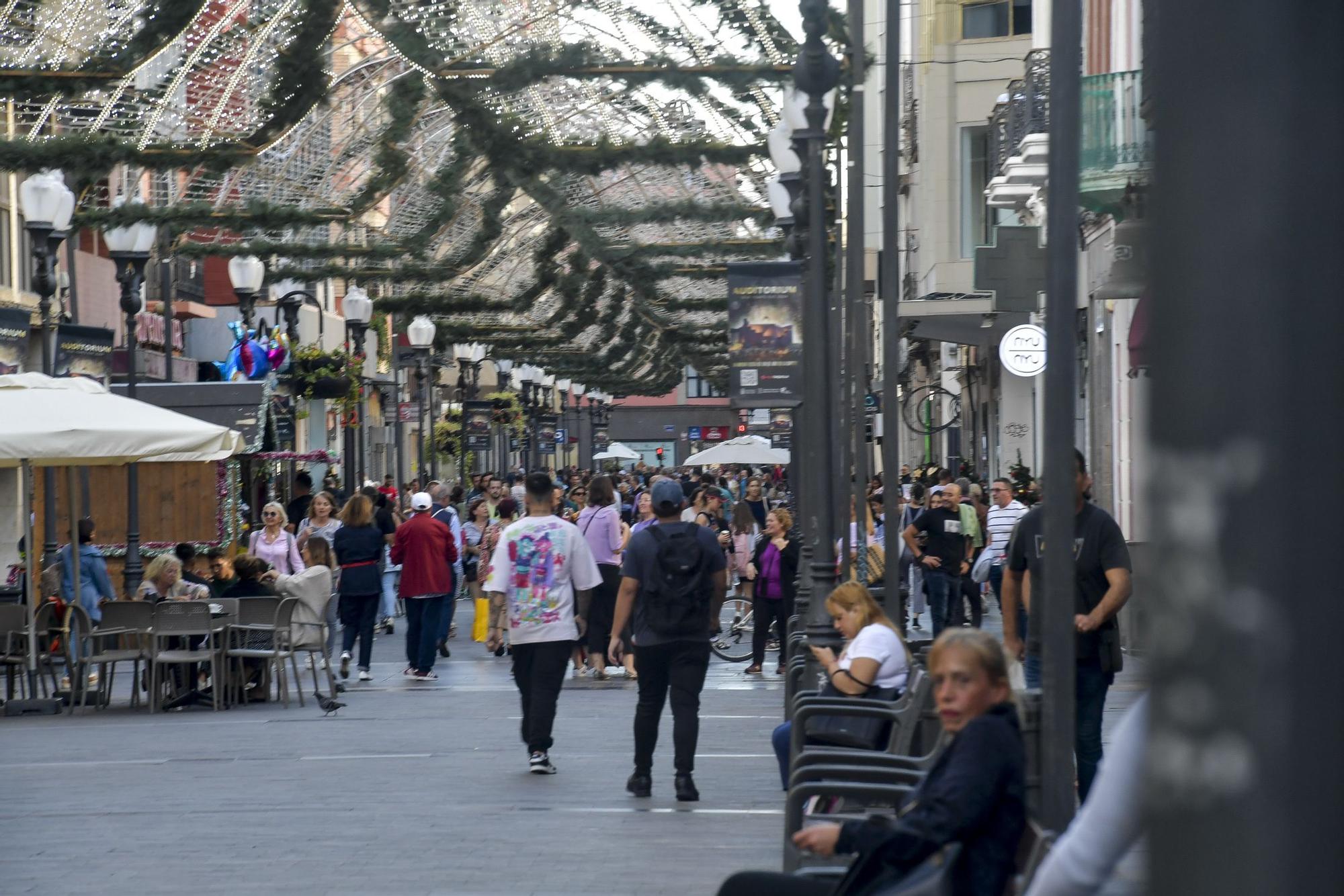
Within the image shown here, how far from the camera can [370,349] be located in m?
53.2

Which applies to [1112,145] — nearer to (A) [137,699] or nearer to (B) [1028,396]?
(A) [137,699]

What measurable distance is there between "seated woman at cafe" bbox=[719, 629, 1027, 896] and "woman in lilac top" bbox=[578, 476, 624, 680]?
545 inches

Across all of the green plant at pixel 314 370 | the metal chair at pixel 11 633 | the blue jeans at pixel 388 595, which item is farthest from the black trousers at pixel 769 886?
the green plant at pixel 314 370

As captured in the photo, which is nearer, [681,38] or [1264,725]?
[1264,725]

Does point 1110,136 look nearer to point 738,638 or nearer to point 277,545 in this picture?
point 738,638

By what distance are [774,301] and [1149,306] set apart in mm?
19640

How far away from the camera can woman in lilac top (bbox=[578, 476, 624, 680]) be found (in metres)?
19.9

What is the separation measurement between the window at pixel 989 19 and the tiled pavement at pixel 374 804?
21.3 metres

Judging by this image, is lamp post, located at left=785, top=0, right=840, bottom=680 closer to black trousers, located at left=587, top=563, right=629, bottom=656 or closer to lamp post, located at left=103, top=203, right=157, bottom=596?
black trousers, located at left=587, top=563, right=629, bottom=656

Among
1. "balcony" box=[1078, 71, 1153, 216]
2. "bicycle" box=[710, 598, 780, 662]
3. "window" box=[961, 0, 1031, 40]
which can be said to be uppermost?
"window" box=[961, 0, 1031, 40]

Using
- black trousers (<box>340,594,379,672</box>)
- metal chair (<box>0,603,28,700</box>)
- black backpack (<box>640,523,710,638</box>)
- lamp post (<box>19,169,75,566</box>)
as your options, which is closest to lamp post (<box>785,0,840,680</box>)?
black backpack (<box>640,523,710,638</box>)

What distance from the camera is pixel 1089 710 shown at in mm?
9852

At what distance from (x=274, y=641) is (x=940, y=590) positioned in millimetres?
7703

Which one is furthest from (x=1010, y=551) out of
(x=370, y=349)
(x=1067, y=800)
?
(x=370, y=349)
